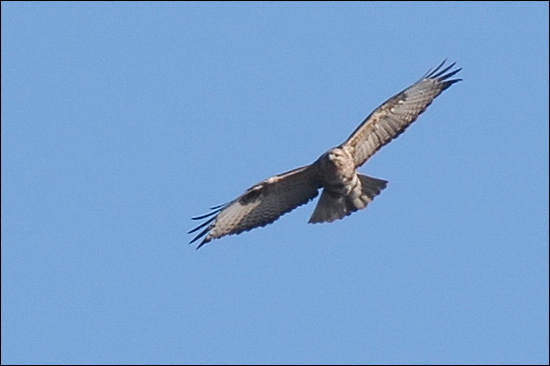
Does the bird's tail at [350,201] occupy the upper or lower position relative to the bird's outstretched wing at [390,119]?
lower

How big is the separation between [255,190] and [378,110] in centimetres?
141

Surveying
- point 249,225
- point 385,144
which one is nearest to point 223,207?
point 249,225

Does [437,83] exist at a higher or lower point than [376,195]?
higher

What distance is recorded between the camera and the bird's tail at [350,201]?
33.6 ft

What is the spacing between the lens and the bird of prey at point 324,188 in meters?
10.1

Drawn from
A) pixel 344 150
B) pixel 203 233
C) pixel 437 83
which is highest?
pixel 437 83

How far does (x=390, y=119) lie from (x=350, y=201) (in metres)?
0.90

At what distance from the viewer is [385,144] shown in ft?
34.1

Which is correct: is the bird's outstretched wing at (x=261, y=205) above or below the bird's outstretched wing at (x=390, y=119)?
below

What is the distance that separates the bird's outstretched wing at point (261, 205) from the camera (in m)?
10.2

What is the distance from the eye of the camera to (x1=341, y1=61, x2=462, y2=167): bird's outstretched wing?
10.3 meters

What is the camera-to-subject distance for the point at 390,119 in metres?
10.4

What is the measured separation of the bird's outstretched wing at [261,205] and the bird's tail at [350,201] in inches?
8.1

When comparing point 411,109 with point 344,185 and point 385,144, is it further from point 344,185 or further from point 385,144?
point 344,185
